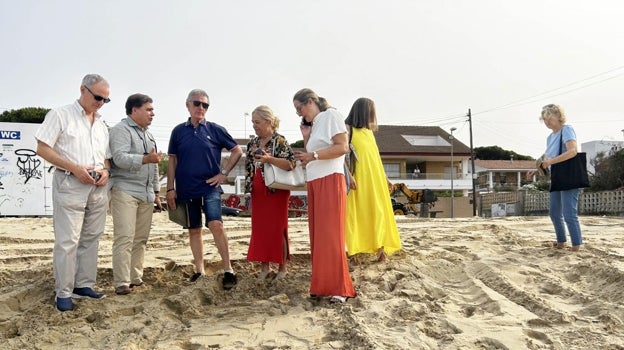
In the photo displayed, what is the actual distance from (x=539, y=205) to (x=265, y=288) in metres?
21.0

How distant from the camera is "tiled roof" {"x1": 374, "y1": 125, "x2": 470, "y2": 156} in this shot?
130 ft

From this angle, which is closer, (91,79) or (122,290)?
(91,79)

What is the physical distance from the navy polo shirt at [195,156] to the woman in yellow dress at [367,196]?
1.39 m

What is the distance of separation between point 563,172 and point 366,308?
3.28m

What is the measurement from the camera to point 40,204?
15.5 meters

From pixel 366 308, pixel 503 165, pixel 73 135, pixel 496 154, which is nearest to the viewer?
pixel 366 308

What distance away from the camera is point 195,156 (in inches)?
173

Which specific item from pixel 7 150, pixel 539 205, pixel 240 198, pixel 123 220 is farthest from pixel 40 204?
pixel 539 205

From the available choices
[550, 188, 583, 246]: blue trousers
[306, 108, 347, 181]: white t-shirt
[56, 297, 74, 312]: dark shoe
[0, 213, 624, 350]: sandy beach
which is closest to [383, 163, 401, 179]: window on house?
[550, 188, 583, 246]: blue trousers

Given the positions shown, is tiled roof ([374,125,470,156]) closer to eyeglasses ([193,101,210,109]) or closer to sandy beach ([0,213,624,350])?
sandy beach ([0,213,624,350])

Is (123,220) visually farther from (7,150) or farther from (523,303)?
(7,150)

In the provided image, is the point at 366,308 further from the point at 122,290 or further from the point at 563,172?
the point at 563,172

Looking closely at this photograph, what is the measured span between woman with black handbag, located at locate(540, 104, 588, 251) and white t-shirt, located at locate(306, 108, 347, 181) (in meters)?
2.98

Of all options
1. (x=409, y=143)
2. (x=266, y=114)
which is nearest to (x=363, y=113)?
(x=266, y=114)
